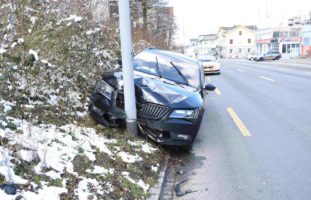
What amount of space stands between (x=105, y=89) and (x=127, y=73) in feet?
2.05

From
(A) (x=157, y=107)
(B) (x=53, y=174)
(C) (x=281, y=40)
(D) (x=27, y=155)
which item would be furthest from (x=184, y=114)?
(C) (x=281, y=40)

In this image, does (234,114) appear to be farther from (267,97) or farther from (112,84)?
(112,84)

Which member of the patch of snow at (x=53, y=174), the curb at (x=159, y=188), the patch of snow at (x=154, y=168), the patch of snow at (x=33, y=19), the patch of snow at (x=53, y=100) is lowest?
the curb at (x=159, y=188)

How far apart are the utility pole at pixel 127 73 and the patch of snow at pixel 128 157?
2.73ft

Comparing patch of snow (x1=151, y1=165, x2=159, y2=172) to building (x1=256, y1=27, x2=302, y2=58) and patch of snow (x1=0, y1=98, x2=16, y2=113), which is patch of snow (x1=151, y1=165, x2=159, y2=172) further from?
building (x1=256, y1=27, x2=302, y2=58)

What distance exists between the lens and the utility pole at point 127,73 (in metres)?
6.67

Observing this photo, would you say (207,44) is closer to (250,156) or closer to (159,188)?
(250,156)

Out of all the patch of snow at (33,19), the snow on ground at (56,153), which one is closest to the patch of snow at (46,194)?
the snow on ground at (56,153)

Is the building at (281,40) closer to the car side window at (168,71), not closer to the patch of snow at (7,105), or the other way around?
the car side window at (168,71)

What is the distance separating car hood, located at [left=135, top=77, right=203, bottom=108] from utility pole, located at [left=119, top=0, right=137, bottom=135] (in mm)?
305

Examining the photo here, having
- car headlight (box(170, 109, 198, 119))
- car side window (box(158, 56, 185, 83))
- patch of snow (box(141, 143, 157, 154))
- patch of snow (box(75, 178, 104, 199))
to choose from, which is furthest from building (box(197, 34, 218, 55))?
patch of snow (box(75, 178, 104, 199))

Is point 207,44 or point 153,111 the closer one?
point 153,111

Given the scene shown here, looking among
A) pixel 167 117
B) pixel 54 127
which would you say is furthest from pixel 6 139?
pixel 167 117

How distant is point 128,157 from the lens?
5879mm
